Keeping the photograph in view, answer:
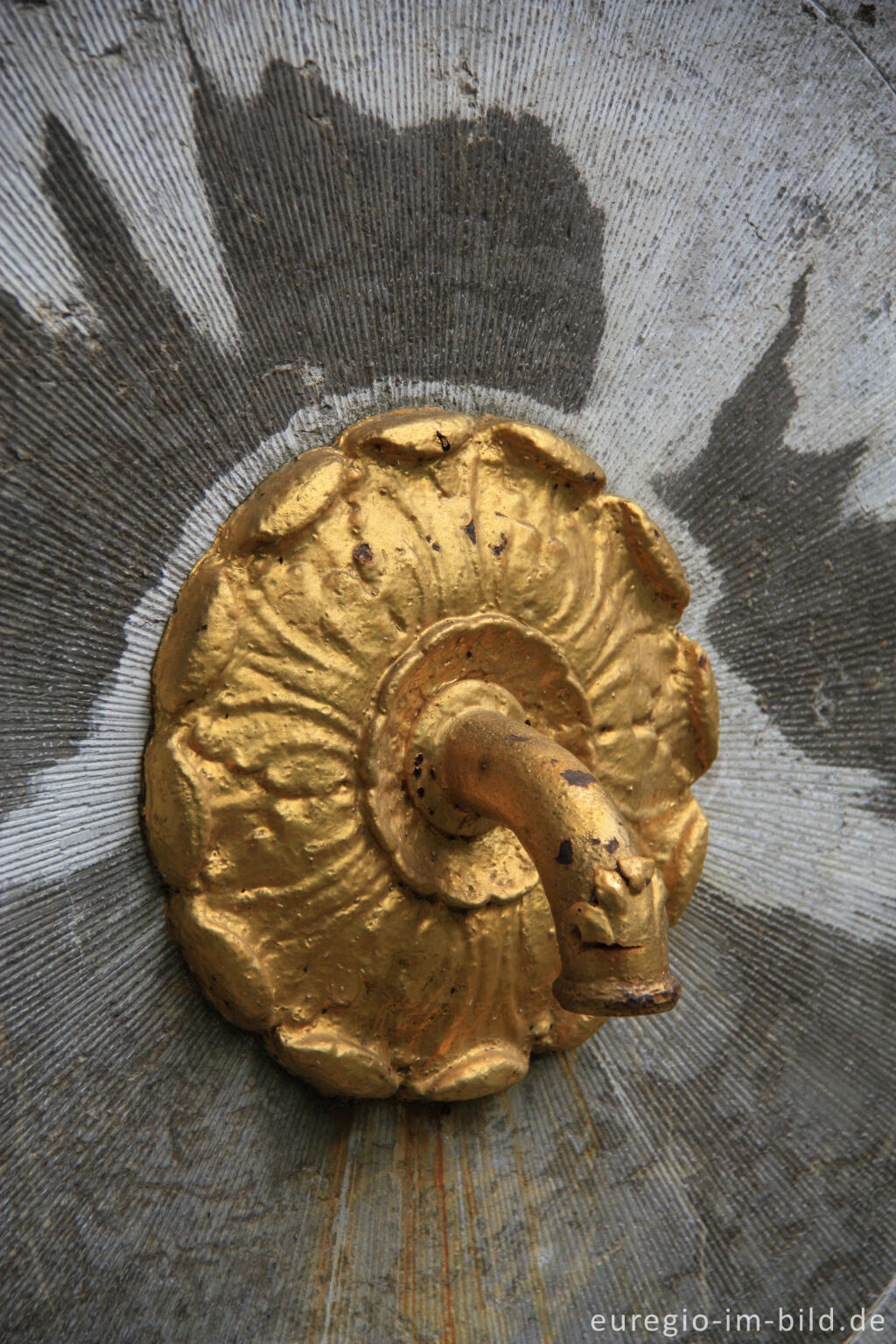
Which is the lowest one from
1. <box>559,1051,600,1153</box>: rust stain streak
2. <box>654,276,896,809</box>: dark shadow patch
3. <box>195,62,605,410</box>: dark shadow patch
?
<box>559,1051,600,1153</box>: rust stain streak

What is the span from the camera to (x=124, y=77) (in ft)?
1.76

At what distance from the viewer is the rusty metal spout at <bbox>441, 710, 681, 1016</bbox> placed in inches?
19.8

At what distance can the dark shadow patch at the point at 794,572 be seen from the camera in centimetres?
75

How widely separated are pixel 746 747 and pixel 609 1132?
32cm

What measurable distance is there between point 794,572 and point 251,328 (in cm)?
45

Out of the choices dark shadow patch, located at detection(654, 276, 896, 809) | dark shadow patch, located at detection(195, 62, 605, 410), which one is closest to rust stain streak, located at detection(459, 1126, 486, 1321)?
dark shadow patch, located at detection(654, 276, 896, 809)

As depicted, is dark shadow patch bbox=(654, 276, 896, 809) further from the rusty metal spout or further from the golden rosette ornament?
the rusty metal spout

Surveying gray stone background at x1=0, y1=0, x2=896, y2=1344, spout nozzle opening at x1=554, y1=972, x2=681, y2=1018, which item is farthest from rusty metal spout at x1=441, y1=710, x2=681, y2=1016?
gray stone background at x1=0, y1=0, x2=896, y2=1344

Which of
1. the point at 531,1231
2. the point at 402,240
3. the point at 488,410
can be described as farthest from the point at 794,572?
the point at 531,1231

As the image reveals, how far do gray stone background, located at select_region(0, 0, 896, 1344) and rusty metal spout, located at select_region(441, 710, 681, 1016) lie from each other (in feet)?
0.79

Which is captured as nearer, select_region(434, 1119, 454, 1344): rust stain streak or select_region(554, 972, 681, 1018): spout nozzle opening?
select_region(554, 972, 681, 1018): spout nozzle opening

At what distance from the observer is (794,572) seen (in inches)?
30.8

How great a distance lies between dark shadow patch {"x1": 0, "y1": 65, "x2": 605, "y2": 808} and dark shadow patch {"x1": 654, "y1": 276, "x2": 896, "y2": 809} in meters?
0.14

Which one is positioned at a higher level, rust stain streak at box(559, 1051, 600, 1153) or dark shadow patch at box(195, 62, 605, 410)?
dark shadow patch at box(195, 62, 605, 410)
